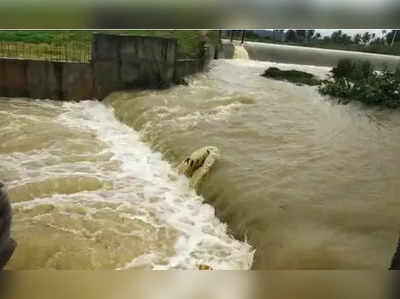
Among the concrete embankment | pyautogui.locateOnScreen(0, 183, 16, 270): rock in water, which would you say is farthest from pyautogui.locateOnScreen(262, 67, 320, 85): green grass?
pyautogui.locateOnScreen(0, 183, 16, 270): rock in water

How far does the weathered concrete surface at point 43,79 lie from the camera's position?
37.1 feet

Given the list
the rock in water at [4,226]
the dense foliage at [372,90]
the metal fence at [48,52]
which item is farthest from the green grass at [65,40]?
the rock in water at [4,226]

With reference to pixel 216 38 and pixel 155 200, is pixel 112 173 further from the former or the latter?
pixel 216 38

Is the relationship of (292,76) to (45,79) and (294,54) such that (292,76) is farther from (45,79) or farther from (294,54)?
(45,79)

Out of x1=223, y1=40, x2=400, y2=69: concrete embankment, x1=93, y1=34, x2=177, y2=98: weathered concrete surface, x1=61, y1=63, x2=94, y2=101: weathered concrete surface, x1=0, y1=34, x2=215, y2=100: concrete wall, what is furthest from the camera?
x1=223, y1=40, x2=400, y2=69: concrete embankment

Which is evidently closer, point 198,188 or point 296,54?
point 198,188

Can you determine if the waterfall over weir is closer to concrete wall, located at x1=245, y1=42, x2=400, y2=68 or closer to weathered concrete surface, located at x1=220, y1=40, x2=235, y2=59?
weathered concrete surface, located at x1=220, y1=40, x2=235, y2=59

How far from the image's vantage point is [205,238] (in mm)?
4883

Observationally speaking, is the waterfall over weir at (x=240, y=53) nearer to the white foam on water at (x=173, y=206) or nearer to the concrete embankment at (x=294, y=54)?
the concrete embankment at (x=294, y=54)

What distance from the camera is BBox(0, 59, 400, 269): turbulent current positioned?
4402 mm

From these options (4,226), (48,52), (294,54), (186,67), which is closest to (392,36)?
(4,226)

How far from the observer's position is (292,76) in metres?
18.8

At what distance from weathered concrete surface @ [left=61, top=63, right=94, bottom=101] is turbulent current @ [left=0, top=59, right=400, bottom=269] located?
1.17 metres

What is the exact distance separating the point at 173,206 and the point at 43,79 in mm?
8065
